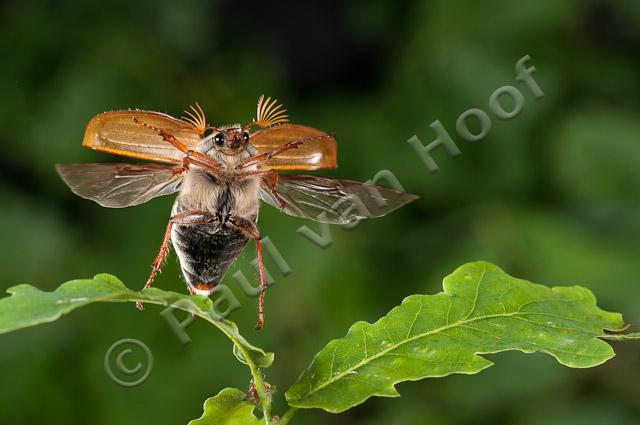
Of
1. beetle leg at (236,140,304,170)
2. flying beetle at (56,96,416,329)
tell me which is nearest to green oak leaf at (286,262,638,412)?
flying beetle at (56,96,416,329)

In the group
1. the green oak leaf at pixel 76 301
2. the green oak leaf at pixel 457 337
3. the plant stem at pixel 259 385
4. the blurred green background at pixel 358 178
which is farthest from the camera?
the blurred green background at pixel 358 178

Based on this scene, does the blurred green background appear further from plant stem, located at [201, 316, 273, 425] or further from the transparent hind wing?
plant stem, located at [201, 316, 273, 425]

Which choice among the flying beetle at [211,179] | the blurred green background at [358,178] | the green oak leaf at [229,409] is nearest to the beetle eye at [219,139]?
the flying beetle at [211,179]

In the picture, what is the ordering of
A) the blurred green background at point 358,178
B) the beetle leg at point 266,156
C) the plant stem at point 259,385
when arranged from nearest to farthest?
the plant stem at point 259,385, the beetle leg at point 266,156, the blurred green background at point 358,178

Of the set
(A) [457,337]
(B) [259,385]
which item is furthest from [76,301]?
(A) [457,337]

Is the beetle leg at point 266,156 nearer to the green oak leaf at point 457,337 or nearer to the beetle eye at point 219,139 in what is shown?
the beetle eye at point 219,139

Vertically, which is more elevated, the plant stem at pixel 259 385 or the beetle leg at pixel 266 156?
the beetle leg at pixel 266 156
